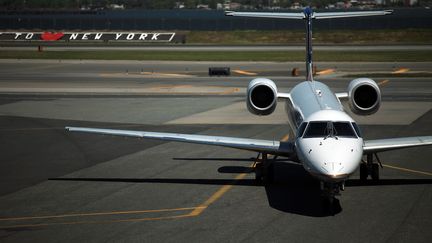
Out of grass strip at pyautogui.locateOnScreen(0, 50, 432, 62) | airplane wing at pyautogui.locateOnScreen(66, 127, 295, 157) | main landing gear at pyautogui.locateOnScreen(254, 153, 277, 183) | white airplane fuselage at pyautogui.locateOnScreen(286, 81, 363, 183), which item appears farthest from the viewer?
grass strip at pyautogui.locateOnScreen(0, 50, 432, 62)

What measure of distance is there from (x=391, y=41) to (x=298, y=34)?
15107 millimetres

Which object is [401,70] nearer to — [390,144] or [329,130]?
[390,144]

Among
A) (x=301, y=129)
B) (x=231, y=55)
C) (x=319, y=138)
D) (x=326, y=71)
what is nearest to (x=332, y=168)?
(x=319, y=138)

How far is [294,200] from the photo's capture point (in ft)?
70.6

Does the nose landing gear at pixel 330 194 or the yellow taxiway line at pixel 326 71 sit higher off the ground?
the nose landing gear at pixel 330 194

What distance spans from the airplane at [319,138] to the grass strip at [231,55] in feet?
180

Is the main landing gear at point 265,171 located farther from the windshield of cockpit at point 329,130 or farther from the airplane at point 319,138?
the windshield of cockpit at point 329,130

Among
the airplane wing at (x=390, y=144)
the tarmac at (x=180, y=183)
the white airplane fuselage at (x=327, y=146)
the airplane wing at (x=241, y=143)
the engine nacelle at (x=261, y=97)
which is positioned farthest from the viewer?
the engine nacelle at (x=261, y=97)

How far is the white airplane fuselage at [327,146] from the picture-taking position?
19312mm

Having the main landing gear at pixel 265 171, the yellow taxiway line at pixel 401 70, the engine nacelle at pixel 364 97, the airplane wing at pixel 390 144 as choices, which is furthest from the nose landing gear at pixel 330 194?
the yellow taxiway line at pixel 401 70

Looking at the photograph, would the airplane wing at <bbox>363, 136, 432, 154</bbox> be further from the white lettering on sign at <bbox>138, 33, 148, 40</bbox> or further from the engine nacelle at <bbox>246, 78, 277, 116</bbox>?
the white lettering on sign at <bbox>138, 33, 148, 40</bbox>

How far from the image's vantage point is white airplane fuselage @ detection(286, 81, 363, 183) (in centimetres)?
1931

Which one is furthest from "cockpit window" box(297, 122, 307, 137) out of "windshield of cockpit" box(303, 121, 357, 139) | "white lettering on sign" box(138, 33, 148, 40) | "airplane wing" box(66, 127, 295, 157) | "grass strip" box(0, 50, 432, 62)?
"white lettering on sign" box(138, 33, 148, 40)

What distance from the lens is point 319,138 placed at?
67.8ft
